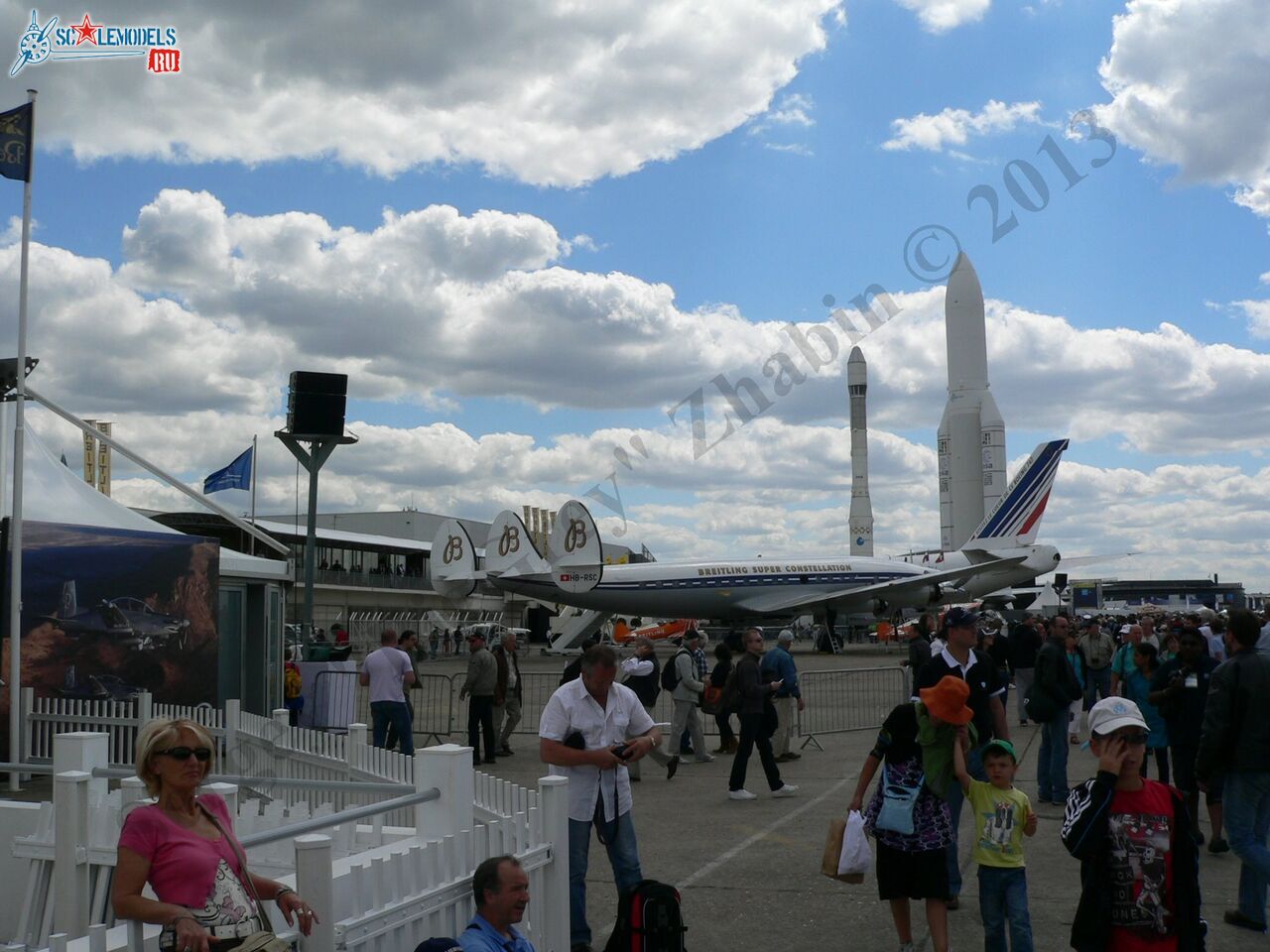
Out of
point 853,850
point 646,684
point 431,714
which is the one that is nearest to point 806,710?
point 646,684

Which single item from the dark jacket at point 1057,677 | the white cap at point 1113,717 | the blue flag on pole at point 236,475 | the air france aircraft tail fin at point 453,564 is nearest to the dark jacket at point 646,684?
the dark jacket at point 1057,677

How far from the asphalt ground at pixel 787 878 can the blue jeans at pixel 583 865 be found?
1.47ft

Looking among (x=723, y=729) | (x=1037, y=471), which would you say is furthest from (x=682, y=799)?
(x=1037, y=471)

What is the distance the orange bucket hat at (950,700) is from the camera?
543 centimetres

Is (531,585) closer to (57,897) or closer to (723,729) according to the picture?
(723,729)

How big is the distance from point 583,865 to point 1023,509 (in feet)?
154

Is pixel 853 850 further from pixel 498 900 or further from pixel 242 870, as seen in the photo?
pixel 242 870

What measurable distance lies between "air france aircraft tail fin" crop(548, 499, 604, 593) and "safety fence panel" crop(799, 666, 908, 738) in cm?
919

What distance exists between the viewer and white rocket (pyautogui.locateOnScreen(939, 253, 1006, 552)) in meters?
58.6

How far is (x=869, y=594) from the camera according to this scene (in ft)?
139

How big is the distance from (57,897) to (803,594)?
38569 millimetres

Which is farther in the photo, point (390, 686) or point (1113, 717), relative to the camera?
point (390, 686)

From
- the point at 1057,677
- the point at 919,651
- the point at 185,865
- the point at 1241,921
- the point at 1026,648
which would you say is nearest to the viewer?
the point at 185,865

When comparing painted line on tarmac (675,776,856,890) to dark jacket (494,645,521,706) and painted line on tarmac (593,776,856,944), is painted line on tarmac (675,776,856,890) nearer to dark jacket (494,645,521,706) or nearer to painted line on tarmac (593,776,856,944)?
painted line on tarmac (593,776,856,944)
